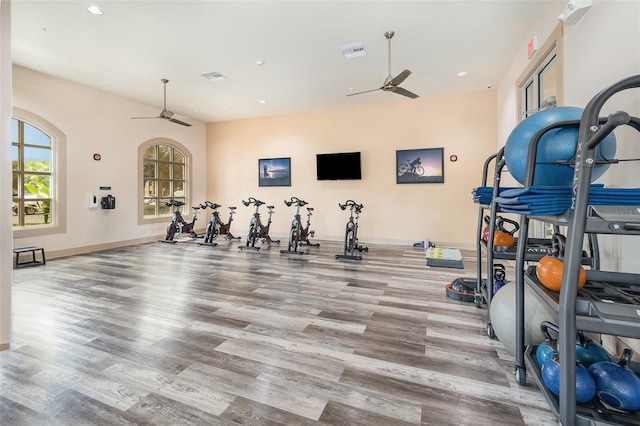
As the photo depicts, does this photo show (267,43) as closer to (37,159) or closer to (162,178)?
(37,159)

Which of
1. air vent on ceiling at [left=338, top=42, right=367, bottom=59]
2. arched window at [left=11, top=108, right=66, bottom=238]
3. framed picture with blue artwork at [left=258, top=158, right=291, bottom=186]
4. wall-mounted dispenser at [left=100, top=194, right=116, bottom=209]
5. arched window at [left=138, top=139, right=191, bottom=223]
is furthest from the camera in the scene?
framed picture with blue artwork at [left=258, top=158, right=291, bottom=186]

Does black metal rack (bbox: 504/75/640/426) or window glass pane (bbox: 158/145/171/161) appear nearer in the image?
black metal rack (bbox: 504/75/640/426)

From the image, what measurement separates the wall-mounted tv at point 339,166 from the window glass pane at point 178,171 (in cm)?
417

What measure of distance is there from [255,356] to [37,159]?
21.1 ft

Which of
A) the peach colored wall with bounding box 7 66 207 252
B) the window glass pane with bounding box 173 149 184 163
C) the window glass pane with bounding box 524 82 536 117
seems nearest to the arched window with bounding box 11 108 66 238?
the peach colored wall with bounding box 7 66 207 252

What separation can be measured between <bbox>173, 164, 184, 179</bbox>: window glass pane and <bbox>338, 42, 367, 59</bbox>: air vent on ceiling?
603cm

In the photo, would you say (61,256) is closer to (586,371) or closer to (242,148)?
(242,148)

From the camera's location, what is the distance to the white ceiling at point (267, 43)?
12.1 feet

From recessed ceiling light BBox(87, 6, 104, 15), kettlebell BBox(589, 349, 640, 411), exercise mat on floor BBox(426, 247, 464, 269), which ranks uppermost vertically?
recessed ceiling light BBox(87, 6, 104, 15)

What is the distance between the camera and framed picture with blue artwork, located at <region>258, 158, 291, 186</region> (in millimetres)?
8266

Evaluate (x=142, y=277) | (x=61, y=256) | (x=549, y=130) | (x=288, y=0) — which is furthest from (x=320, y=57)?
(x=61, y=256)

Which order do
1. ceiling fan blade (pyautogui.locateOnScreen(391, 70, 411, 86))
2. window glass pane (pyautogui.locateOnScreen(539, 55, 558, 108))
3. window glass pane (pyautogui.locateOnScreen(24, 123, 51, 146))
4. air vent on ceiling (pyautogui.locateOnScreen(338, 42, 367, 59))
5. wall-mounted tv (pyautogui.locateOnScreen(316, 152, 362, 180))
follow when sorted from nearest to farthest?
window glass pane (pyautogui.locateOnScreen(539, 55, 558, 108)) < ceiling fan blade (pyautogui.locateOnScreen(391, 70, 411, 86)) < air vent on ceiling (pyautogui.locateOnScreen(338, 42, 367, 59)) < window glass pane (pyautogui.locateOnScreen(24, 123, 51, 146)) < wall-mounted tv (pyautogui.locateOnScreen(316, 152, 362, 180))

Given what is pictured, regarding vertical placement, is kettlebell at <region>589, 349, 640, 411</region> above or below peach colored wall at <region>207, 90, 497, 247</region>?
below

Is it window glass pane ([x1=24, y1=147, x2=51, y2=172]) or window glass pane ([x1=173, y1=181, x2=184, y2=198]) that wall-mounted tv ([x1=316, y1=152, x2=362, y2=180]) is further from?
window glass pane ([x1=24, y1=147, x2=51, y2=172])
